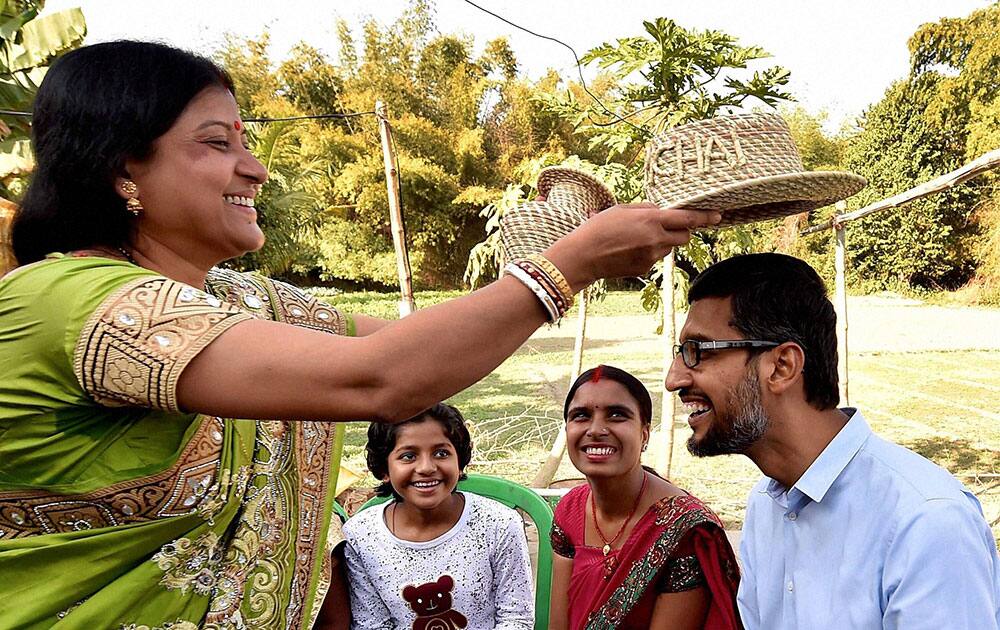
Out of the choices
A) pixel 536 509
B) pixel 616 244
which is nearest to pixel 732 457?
pixel 536 509

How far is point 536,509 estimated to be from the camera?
3338mm

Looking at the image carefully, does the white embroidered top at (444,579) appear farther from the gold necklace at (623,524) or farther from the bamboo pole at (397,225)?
the bamboo pole at (397,225)

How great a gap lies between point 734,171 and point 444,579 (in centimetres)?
196

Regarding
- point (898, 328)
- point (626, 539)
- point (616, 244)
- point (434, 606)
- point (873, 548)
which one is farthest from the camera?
point (898, 328)

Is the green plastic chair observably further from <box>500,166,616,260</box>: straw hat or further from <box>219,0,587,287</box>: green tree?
<box>219,0,587,287</box>: green tree

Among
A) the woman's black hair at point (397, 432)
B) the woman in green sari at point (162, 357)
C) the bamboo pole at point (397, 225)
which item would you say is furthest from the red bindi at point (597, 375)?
the bamboo pole at point (397, 225)

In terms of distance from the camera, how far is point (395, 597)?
292 centimetres

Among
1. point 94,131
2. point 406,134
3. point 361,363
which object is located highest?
point 406,134

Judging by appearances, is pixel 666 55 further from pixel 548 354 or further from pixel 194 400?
pixel 548 354

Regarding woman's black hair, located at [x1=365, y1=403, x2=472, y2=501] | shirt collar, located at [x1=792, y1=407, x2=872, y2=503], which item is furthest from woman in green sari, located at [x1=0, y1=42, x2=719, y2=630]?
woman's black hair, located at [x1=365, y1=403, x2=472, y2=501]

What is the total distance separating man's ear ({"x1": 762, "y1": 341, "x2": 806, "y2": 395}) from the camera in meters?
2.12

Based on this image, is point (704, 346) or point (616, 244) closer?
point (616, 244)

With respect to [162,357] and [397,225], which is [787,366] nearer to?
[162,357]

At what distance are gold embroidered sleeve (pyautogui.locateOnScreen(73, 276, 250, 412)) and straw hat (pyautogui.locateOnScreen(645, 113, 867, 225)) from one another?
862mm
